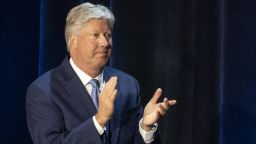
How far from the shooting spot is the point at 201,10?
2.07 metres

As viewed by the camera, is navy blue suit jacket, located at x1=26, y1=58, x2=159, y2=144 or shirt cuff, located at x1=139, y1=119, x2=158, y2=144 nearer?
navy blue suit jacket, located at x1=26, y1=58, x2=159, y2=144

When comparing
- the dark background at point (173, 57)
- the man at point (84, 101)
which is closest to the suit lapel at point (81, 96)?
the man at point (84, 101)

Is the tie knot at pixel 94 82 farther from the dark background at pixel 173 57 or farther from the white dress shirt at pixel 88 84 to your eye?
the dark background at pixel 173 57

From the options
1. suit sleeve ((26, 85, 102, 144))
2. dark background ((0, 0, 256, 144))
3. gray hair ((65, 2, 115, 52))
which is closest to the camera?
suit sleeve ((26, 85, 102, 144))

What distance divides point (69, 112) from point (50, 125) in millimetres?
80

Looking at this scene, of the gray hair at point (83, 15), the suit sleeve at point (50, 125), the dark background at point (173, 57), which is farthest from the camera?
the dark background at point (173, 57)

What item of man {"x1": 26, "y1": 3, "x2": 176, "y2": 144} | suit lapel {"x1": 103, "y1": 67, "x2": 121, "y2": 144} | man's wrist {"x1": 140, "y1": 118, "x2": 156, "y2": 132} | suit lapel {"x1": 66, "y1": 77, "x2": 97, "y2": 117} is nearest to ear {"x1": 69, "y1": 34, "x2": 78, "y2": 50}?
man {"x1": 26, "y1": 3, "x2": 176, "y2": 144}

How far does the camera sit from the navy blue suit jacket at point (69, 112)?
1.51 meters

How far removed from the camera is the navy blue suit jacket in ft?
4.94

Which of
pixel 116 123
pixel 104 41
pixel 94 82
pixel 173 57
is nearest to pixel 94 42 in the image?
pixel 104 41

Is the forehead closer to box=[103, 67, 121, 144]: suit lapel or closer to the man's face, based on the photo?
the man's face

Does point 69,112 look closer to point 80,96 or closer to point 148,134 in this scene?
point 80,96

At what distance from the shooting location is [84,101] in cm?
162

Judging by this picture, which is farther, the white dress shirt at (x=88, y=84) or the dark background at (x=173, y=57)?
the dark background at (x=173, y=57)
